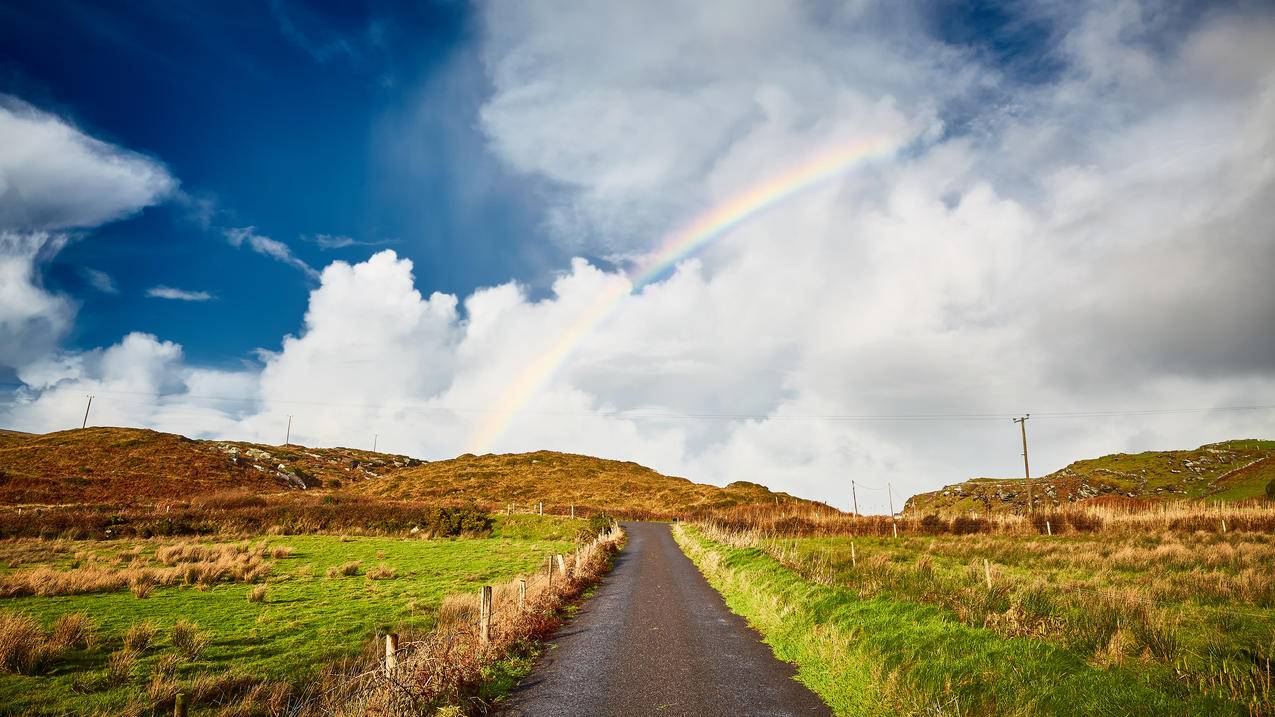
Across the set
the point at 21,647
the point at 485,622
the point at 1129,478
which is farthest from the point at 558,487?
the point at 1129,478

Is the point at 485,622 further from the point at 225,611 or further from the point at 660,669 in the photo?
the point at 225,611

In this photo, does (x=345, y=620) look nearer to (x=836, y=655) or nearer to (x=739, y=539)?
(x=836, y=655)

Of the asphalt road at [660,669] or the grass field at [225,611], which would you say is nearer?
the asphalt road at [660,669]

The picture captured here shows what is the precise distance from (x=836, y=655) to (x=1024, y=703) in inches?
144

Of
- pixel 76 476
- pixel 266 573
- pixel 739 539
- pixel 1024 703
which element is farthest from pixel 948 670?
pixel 76 476

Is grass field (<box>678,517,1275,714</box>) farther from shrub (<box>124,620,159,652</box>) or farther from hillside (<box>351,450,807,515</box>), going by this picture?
hillside (<box>351,450,807,515</box>)

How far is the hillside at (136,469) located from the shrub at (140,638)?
226ft

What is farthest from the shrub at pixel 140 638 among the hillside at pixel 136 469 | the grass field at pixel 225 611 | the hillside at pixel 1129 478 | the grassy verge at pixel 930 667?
the hillside at pixel 1129 478

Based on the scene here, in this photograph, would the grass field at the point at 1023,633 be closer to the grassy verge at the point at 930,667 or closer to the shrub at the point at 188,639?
the grassy verge at the point at 930,667

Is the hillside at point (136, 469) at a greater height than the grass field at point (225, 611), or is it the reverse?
the hillside at point (136, 469)

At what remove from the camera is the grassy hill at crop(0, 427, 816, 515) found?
8056cm

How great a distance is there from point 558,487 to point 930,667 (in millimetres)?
127506

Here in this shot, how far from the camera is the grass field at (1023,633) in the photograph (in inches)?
332

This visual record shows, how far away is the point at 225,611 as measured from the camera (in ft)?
65.2
